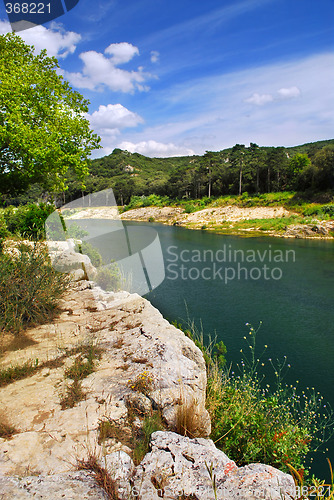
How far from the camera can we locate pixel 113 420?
3.65 m

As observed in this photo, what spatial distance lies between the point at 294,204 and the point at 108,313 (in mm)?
41394

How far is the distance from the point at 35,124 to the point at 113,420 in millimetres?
13398

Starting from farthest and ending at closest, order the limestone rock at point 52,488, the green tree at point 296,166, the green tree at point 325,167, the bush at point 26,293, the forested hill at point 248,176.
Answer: the green tree at point 296,166
the forested hill at point 248,176
the green tree at point 325,167
the bush at point 26,293
the limestone rock at point 52,488

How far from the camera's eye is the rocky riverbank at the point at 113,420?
2744 millimetres

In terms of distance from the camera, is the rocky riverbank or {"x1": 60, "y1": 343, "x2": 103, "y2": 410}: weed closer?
the rocky riverbank

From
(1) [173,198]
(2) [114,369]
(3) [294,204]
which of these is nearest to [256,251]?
(3) [294,204]

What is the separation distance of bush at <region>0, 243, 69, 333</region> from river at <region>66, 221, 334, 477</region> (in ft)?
17.6

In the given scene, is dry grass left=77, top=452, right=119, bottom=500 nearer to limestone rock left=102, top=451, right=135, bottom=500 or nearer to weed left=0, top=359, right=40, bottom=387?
limestone rock left=102, top=451, right=135, bottom=500

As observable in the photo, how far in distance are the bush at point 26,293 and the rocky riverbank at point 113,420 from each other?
1.08 feet

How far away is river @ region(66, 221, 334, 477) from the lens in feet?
29.4

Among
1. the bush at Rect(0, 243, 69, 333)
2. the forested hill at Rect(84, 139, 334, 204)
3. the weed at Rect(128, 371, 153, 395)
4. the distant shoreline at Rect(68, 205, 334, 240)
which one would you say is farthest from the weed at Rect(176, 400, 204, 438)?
the forested hill at Rect(84, 139, 334, 204)

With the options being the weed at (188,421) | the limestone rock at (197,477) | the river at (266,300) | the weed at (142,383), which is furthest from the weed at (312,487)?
the river at (266,300)

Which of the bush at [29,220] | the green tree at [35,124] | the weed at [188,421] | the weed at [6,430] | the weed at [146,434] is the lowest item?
the weed at [188,421]

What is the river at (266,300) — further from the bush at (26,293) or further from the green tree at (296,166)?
the green tree at (296,166)
